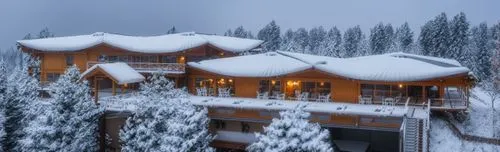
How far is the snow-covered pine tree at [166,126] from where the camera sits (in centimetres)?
2141

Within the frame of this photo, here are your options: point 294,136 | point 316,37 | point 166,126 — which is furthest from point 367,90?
point 316,37

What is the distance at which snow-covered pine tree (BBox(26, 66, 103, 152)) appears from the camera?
2450 centimetres

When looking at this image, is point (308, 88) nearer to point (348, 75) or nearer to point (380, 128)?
point (348, 75)

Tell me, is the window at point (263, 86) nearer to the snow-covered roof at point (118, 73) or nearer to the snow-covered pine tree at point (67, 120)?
the snow-covered roof at point (118, 73)

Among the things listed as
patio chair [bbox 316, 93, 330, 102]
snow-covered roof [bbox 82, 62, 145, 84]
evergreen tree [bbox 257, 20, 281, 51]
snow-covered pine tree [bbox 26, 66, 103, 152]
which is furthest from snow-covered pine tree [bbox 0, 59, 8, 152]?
evergreen tree [bbox 257, 20, 281, 51]

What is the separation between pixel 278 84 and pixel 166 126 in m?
12.3

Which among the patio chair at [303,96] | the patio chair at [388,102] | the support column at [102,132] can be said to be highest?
the patio chair at [303,96]

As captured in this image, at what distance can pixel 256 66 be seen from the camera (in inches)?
1299

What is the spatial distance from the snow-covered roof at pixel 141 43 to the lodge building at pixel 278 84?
0.09 metres

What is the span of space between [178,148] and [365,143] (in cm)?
1301

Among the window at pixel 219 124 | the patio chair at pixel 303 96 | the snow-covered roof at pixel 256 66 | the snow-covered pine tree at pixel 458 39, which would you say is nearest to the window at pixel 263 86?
the snow-covered roof at pixel 256 66

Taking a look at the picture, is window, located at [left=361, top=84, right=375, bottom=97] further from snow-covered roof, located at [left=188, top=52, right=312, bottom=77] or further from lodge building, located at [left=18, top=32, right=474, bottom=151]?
snow-covered roof, located at [left=188, top=52, right=312, bottom=77]

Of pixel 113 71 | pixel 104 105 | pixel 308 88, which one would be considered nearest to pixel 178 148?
pixel 104 105

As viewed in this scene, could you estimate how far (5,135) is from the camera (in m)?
27.4
